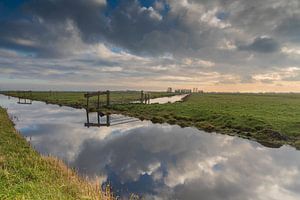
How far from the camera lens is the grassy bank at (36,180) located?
848cm

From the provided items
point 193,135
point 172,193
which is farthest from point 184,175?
point 193,135

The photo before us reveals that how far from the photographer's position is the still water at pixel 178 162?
→ 11695mm

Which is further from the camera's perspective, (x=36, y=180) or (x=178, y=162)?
(x=178, y=162)

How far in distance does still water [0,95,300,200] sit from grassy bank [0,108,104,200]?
6.13 ft

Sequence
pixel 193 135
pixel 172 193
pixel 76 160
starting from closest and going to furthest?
pixel 172 193, pixel 76 160, pixel 193 135

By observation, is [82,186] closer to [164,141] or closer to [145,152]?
[145,152]

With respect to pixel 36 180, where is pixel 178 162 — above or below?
below

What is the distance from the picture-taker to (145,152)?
59.2ft

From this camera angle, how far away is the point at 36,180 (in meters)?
10.1

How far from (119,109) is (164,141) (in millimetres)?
22983

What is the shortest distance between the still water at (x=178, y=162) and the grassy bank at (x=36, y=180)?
1.87 meters

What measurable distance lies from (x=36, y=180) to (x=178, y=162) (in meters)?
8.34

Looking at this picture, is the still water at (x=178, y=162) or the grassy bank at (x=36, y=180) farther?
the still water at (x=178, y=162)

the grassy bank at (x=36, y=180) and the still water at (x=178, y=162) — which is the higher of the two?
the grassy bank at (x=36, y=180)
